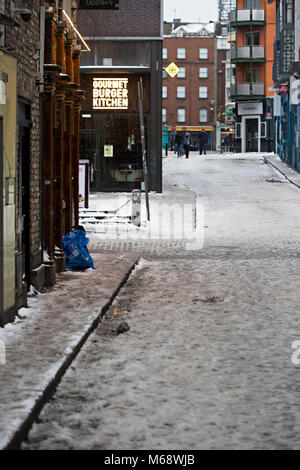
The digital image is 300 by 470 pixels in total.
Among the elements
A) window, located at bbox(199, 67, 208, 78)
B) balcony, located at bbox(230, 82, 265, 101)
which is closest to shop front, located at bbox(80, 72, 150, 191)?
balcony, located at bbox(230, 82, 265, 101)

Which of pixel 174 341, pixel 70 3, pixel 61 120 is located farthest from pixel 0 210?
pixel 70 3

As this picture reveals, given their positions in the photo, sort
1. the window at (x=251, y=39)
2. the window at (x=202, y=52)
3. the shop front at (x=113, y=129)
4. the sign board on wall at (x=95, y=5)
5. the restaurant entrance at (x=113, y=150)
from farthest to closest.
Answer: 1. the window at (x=202, y=52)
2. the window at (x=251, y=39)
3. the restaurant entrance at (x=113, y=150)
4. the shop front at (x=113, y=129)
5. the sign board on wall at (x=95, y=5)

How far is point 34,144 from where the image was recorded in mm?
11078

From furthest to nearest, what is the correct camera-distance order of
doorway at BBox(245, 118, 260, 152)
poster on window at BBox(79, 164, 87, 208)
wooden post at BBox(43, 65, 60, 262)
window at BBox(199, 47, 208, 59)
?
window at BBox(199, 47, 208, 59) → doorway at BBox(245, 118, 260, 152) → poster on window at BBox(79, 164, 87, 208) → wooden post at BBox(43, 65, 60, 262)

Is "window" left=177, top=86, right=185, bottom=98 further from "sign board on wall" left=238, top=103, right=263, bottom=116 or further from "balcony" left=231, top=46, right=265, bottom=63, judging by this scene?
"sign board on wall" left=238, top=103, right=263, bottom=116

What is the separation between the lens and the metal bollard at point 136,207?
19781 millimetres

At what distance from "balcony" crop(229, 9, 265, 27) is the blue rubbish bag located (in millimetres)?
60013

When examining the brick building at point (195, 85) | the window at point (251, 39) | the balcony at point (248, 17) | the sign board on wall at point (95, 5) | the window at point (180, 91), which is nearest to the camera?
the sign board on wall at point (95, 5)

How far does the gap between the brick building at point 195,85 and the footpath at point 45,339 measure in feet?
301

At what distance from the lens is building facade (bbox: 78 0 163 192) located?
100ft

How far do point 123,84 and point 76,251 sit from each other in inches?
724

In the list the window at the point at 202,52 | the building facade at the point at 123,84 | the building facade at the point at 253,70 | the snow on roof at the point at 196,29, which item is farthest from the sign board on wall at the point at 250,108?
the building facade at the point at 123,84

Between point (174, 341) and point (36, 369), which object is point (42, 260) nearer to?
point (174, 341)

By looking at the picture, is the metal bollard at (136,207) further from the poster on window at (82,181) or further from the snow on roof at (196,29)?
the snow on roof at (196,29)
